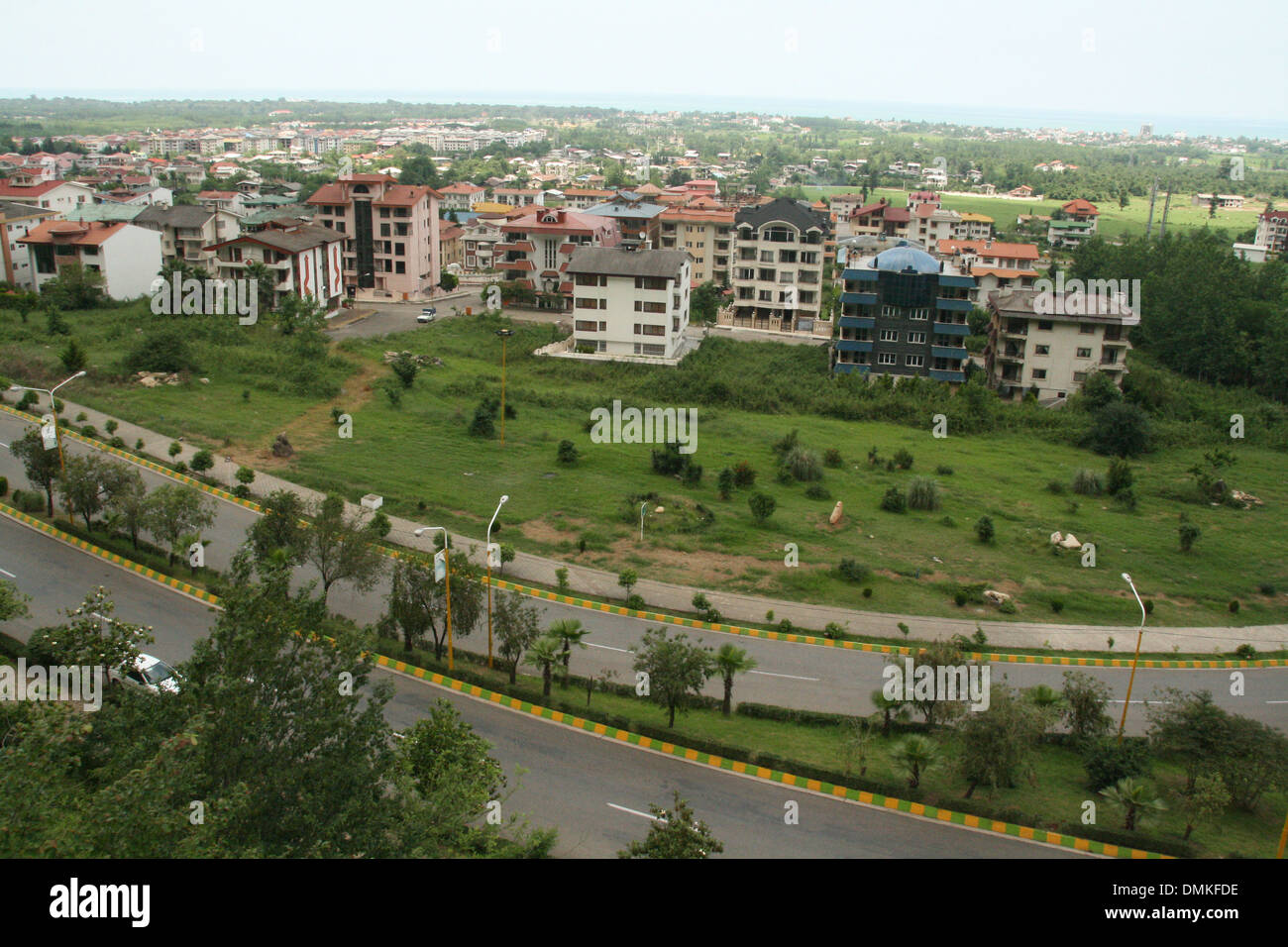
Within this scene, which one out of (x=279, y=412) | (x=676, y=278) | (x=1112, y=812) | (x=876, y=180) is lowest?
(x=1112, y=812)

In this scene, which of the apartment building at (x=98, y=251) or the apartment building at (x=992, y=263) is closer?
the apartment building at (x=98, y=251)

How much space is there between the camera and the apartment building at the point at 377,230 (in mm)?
58594

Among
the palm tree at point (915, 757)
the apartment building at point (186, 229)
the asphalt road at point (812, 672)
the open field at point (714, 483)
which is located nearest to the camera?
the palm tree at point (915, 757)

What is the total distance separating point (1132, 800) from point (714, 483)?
17993mm

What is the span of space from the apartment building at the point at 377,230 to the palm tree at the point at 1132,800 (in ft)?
169

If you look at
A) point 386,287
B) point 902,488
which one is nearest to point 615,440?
point 902,488

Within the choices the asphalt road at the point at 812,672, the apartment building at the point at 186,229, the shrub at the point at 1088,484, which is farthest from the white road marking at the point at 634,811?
the apartment building at the point at 186,229

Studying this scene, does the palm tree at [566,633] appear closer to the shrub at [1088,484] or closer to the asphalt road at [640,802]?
the asphalt road at [640,802]

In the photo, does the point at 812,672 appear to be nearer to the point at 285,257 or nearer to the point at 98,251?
the point at 285,257

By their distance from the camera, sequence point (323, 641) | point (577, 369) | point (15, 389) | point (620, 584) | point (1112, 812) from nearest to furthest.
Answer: point (323, 641) → point (1112, 812) → point (620, 584) → point (15, 389) → point (577, 369)

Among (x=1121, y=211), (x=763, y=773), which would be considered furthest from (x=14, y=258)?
(x=1121, y=211)

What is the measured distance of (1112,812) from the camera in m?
16.3

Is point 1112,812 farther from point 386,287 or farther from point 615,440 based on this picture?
point 386,287

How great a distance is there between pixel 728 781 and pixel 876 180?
455 feet
